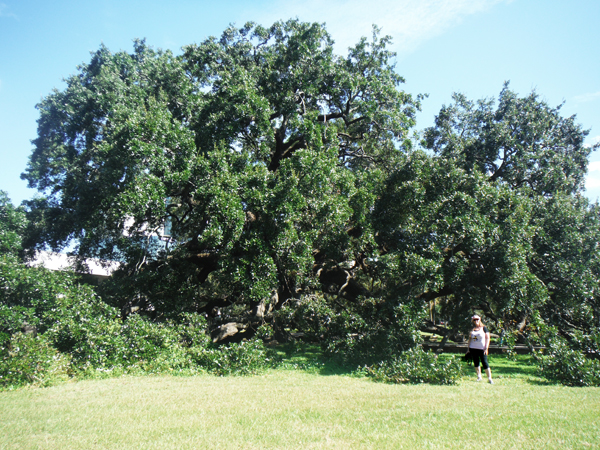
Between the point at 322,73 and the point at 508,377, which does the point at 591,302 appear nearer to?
the point at 508,377

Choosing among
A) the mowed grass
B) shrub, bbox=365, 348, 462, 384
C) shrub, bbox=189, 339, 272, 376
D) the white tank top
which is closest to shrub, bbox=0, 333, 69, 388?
the mowed grass

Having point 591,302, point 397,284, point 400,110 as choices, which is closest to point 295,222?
point 397,284

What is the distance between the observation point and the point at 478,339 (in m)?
8.49

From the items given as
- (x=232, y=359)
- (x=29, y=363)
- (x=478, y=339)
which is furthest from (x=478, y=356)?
(x=29, y=363)

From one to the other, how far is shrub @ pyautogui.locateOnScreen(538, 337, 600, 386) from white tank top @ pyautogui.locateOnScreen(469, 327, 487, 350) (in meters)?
2.47

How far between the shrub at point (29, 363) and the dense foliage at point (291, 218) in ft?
1.82

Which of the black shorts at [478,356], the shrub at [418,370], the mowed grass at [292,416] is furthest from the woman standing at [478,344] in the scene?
the mowed grass at [292,416]

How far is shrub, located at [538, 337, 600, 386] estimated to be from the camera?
28.6 ft

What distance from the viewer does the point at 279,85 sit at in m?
13.7

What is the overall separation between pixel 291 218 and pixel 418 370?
505 cm

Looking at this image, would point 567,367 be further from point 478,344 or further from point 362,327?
point 362,327

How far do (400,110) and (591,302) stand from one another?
9627mm

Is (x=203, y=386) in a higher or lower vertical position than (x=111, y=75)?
lower

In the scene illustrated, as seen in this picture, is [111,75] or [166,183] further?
[111,75]
